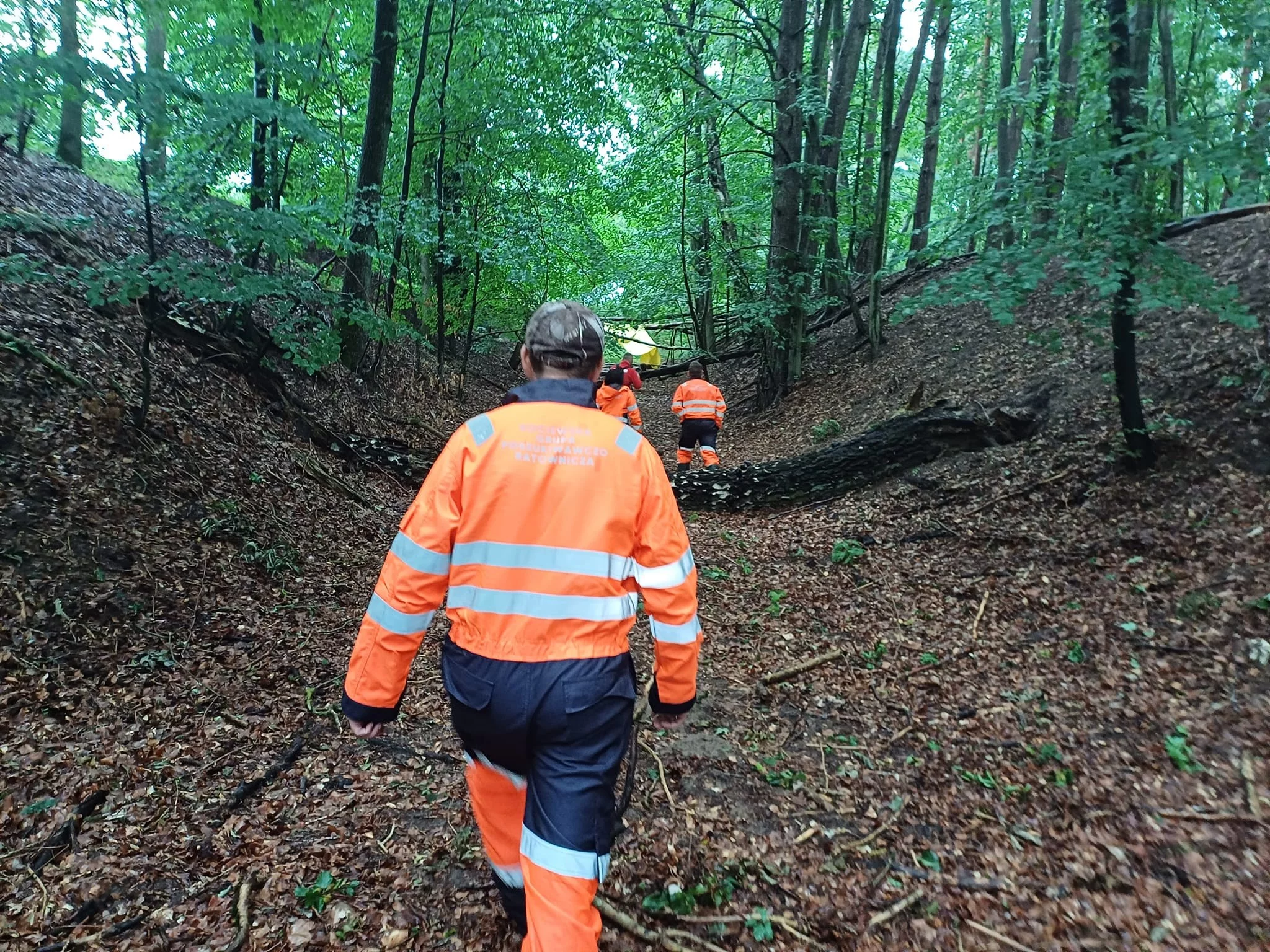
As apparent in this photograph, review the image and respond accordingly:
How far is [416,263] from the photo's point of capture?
12.3m

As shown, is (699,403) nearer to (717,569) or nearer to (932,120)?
(717,569)

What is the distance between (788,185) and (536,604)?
36.2 feet

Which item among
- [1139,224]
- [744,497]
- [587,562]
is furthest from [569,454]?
[744,497]

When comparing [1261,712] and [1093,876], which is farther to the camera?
[1261,712]

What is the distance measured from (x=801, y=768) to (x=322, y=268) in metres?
6.63

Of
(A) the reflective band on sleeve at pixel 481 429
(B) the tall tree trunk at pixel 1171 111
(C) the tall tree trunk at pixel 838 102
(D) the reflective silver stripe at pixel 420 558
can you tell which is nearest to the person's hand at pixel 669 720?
(D) the reflective silver stripe at pixel 420 558

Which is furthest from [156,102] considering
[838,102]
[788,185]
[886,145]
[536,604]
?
→ [838,102]

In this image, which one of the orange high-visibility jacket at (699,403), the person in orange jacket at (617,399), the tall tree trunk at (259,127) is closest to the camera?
the tall tree trunk at (259,127)

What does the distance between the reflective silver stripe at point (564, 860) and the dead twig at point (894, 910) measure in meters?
1.35

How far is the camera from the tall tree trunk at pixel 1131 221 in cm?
423

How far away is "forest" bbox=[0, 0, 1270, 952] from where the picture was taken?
2.68 meters

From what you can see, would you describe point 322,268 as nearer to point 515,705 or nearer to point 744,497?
point 744,497

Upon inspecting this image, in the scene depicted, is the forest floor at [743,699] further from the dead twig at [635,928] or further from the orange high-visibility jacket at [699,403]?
the orange high-visibility jacket at [699,403]

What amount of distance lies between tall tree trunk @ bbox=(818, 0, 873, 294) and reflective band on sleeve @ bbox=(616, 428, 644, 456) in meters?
10.2
